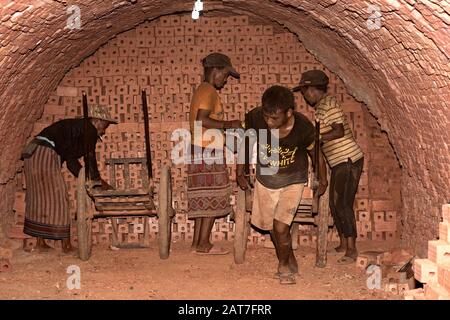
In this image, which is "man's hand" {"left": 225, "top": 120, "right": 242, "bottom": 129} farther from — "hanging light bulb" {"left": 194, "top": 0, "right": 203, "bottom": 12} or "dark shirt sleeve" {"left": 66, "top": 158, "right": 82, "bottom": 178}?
"dark shirt sleeve" {"left": 66, "top": 158, "right": 82, "bottom": 178}

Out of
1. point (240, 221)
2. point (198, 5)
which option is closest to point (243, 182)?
point (240, 221)

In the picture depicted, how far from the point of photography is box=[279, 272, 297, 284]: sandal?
6543mm

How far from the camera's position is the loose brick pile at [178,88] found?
28.0 feet

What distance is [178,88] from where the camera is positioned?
8.61 metres

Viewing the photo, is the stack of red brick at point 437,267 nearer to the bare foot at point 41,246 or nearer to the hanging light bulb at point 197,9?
the hanging light bulb at point 197,9

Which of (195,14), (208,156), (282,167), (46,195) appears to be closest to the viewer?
(282,167)

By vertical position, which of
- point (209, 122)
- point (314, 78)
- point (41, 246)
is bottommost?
point (41, 246)

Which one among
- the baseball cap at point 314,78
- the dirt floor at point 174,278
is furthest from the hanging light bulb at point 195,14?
the dirt floor at point 174,278

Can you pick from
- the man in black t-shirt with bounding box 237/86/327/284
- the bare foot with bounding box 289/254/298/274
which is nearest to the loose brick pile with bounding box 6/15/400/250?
the bare foot with bounding box 289/254/298/274

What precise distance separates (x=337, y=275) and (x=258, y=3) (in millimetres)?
3357

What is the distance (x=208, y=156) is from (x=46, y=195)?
79.6 inches

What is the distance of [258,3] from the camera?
25.5 ft

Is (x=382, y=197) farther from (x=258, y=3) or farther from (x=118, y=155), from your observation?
(x=118, y=155)

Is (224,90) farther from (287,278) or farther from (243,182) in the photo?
(287,278)
